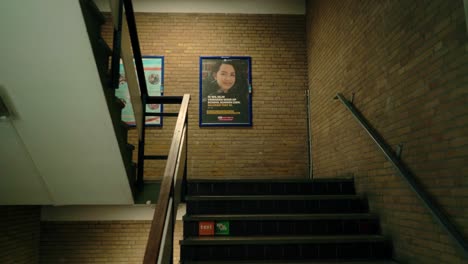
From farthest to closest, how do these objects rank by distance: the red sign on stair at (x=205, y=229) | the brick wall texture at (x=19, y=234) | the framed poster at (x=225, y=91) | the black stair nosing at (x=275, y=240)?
the framed poster at (x=225, y=91), the brick wall texture at (x=19, y=234), the red sign on stair at (x=205, y=229), the black stair nosing at (x=275, y=240)

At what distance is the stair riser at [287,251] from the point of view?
3.10 meters

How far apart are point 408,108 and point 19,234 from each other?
17.2 ft

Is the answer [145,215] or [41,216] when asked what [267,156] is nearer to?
[145,215]

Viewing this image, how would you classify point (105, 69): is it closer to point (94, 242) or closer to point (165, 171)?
point (165, 171)

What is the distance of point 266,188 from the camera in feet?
13.0

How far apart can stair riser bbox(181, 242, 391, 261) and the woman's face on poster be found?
12.0 ft

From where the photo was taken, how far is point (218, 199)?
12.0ft

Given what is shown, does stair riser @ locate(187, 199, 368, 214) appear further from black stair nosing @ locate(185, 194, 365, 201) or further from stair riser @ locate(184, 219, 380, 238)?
stair riser @ locate(184, 219, 380, 238)

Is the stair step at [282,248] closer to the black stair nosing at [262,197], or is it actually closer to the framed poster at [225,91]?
the black stair nosing at [262,197]

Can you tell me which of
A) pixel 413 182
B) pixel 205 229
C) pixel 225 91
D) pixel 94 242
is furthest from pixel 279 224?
pixel 94 242

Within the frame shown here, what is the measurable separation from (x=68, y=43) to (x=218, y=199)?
1913 millimetres

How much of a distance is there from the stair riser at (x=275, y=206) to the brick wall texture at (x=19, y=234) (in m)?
3.01

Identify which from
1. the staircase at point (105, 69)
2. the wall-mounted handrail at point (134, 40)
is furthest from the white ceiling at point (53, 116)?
the wall-mounted handrail at point (134, 40)

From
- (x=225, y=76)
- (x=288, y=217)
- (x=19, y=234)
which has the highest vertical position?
(x=225, y=76)
